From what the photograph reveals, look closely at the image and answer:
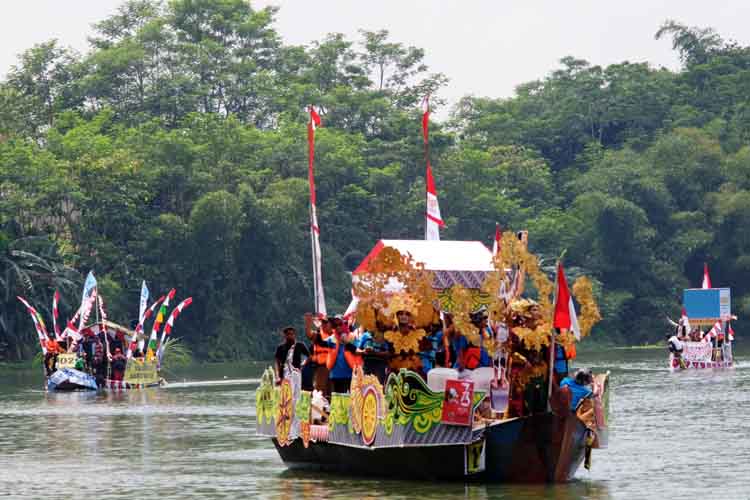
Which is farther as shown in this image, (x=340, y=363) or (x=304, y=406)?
(x=304, y=406)

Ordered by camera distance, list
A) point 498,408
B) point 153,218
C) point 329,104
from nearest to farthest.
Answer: point 498,408 < point 153,218 < point 329,104

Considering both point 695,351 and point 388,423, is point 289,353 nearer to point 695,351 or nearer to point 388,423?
point 388,423

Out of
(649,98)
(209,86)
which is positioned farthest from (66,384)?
(649,98)

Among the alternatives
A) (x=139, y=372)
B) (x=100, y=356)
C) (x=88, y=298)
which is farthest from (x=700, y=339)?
(x=88, y=298)

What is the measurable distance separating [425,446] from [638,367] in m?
34.6

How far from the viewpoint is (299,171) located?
75.2m

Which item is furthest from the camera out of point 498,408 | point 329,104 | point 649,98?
point 649,98

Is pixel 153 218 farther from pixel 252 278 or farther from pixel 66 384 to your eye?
pixel 66 384

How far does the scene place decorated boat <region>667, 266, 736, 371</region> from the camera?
1933 inches

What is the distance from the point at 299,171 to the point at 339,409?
5542 cm

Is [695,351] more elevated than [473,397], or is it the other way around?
[695,351]

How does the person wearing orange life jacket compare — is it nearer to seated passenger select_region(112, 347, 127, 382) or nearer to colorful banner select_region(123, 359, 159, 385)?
colorful banner select_region(123, 359, 159, 385)

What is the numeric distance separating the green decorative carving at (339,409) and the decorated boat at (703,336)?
95.1 feet

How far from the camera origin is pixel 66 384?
43.8 meters
